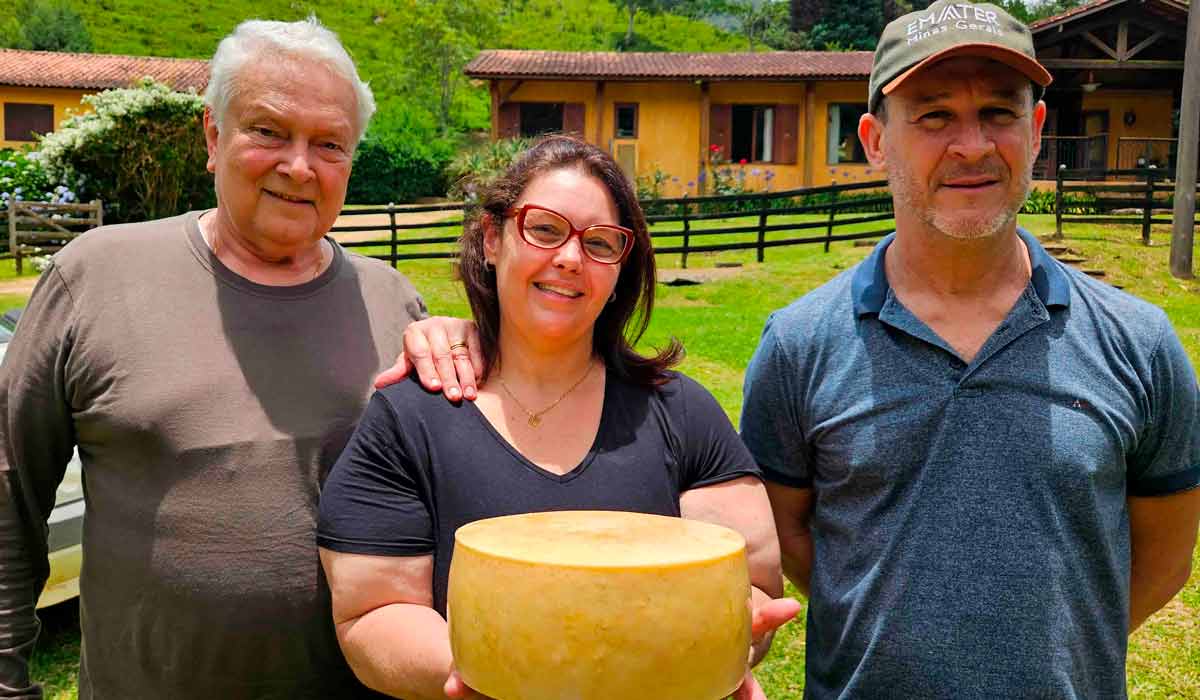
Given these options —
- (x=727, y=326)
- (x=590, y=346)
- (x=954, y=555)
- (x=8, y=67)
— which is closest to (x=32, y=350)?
(x=590, y=346)

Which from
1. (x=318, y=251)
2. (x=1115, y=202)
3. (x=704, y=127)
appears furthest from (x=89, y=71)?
(x=318, y=251)

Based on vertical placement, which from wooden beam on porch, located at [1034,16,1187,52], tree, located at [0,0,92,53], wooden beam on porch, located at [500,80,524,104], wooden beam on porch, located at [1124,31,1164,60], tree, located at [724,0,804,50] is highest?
tree, located at [724,0,804,50]

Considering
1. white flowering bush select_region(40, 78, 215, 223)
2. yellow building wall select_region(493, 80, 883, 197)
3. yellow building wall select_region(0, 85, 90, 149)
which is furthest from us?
yellow building wall select_region(0, 85, 90, 149)

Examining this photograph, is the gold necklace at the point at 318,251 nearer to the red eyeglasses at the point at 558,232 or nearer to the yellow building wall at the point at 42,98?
the red eyeglasses at the point at 558,232

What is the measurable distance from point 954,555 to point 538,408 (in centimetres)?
72

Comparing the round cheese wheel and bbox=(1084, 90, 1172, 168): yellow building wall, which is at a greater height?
bbox=(1084, 90, 1172, 168): yellow building wall

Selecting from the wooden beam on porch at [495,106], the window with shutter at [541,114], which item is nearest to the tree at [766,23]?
the window with shutter at [541,114]

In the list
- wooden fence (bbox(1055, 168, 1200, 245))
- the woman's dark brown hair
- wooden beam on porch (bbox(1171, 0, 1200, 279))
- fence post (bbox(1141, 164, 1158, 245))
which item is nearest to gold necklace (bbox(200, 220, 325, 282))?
the woman's dark brown hair

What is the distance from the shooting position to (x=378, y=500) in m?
1.56

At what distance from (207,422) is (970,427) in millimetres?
1332

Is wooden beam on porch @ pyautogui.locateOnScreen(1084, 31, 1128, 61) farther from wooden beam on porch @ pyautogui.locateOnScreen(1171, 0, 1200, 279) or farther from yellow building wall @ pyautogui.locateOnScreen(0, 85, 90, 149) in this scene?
yellow building wall @ pyautogui.locateOnScreen(0, 85, 90, 149)

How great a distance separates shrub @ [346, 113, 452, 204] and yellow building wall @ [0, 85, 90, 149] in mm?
7976

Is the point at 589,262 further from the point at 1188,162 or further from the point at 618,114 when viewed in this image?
the point at 618,114

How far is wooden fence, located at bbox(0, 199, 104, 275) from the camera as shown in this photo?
15.5 m
